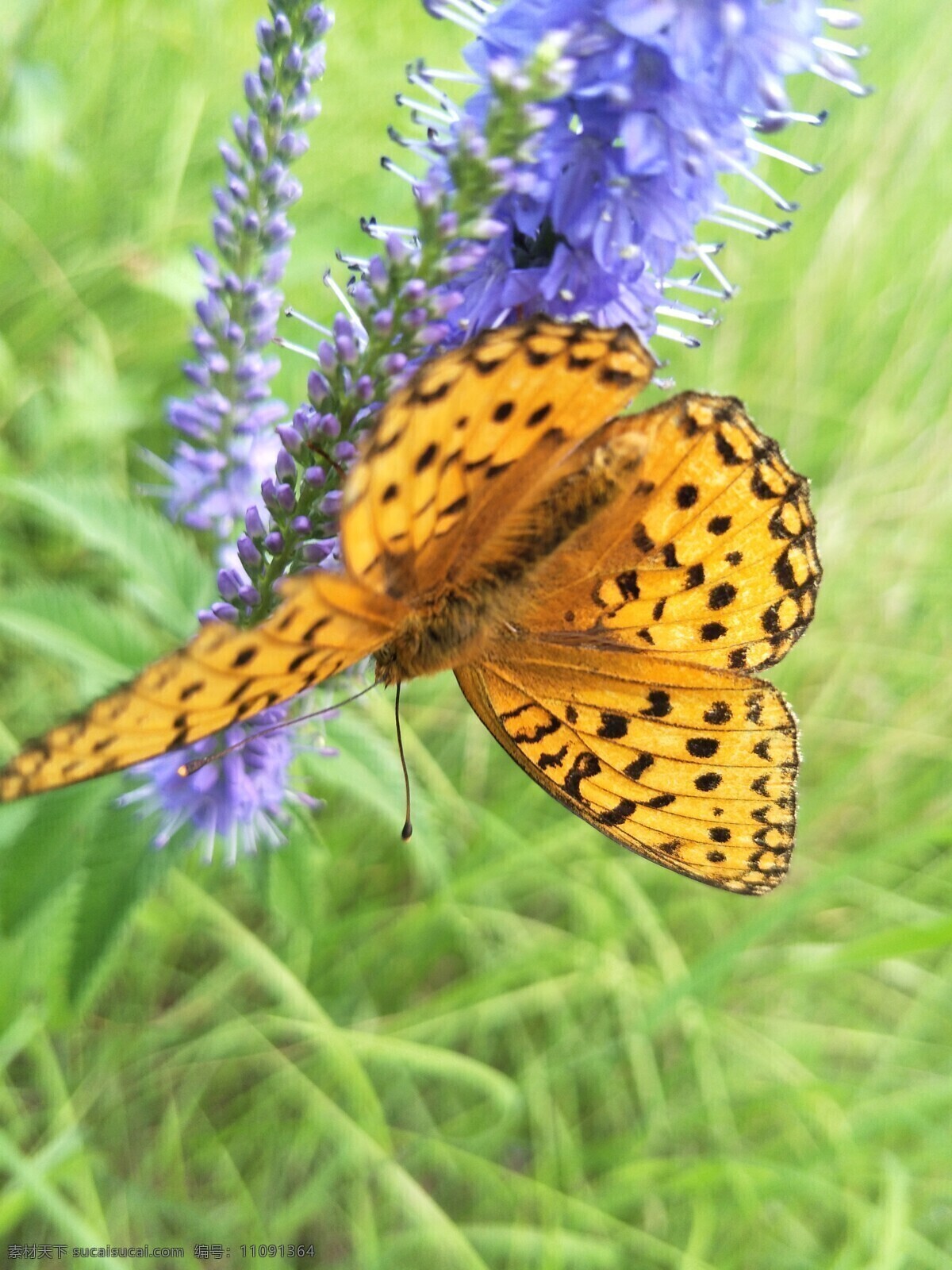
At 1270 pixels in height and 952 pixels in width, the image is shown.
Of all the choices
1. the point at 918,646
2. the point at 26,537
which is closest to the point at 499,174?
the point at 26,537

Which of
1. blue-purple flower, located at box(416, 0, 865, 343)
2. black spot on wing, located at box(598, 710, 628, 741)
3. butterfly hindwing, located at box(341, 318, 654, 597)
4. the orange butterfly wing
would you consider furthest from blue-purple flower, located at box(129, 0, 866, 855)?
black spot on wing, located at box(598, 710, 628, 741)

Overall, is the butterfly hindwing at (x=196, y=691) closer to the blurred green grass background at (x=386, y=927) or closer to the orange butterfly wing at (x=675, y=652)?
the orange butterfly wing at (x=675, y=652)

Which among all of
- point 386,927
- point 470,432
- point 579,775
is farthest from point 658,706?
point 386,927

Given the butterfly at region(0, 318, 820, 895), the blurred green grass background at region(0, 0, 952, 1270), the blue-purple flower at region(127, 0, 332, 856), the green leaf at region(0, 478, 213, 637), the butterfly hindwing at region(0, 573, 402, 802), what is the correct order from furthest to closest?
1. the blurred green grass background at region(0, 0, 952, 1270)
2. the green leaf at region(0, 478, 213, 637)
3. the blue-purple flower at region(127, 0, 332, 856)
4. the butterfly at region(0, 318, 820, 895)
5. the butterfly hindwing at region(0, 573, 402, 802)

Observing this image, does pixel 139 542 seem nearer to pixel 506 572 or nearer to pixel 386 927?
pixel 506 572

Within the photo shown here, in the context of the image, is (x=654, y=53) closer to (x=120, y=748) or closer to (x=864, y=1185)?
(x=120, y=748)

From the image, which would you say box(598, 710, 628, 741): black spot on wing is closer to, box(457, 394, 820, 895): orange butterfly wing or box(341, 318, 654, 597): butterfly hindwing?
box(457, 394, 820, 895): orange butterfly wing
